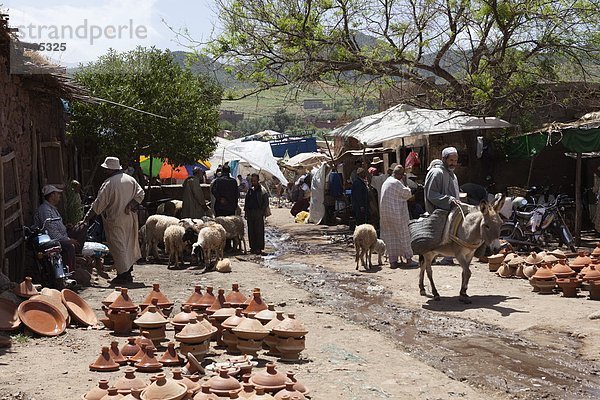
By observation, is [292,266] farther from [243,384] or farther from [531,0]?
[243,384]

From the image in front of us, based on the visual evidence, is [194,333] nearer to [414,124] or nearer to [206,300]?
[206,300]

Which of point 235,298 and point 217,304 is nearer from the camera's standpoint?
point 217,304

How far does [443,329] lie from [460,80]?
488 inches

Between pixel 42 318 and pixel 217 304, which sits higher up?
pixel 217 304

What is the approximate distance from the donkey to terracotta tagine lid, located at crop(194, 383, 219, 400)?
18.1ft

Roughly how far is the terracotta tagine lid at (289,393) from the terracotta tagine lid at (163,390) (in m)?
0.61

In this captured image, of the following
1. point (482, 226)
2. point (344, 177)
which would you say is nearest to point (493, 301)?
point (482, 226)

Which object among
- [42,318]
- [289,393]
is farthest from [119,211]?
[289,393]

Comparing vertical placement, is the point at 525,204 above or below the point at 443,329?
above

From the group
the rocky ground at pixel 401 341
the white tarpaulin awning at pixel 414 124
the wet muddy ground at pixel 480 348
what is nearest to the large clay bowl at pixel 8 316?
the rocky ground at pixel 401 341

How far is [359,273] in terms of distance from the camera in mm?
13469

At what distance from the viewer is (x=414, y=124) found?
56.3 feet

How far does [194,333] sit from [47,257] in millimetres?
3938

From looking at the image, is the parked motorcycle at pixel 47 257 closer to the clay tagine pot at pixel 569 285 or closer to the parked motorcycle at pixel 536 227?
the clay tagine pot at pixel 569 285
